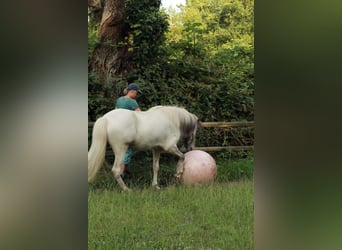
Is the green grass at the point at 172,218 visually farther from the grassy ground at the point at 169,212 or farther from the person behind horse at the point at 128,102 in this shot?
the person behind horse at the point at 128,102

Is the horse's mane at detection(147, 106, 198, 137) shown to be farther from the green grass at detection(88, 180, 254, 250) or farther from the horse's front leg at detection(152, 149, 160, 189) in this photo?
the green grass at detection(88, 180, 254, 250)

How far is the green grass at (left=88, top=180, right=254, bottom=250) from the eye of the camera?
289cm

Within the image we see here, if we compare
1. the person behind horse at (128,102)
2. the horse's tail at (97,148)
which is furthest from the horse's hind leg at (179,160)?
the horse's tail at (97,148)

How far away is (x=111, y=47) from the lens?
9.95ft

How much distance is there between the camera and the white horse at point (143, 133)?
2.96m

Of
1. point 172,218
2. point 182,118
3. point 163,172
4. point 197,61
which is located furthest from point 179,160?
point 197,61

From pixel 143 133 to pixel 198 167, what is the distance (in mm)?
430

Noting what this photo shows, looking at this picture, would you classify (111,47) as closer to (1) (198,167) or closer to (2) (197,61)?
(2) (197,61)

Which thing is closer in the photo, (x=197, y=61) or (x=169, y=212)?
(x=169, y=212)

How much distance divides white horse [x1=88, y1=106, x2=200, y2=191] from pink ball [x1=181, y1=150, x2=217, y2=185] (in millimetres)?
38

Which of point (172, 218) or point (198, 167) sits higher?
point (198, 167)
